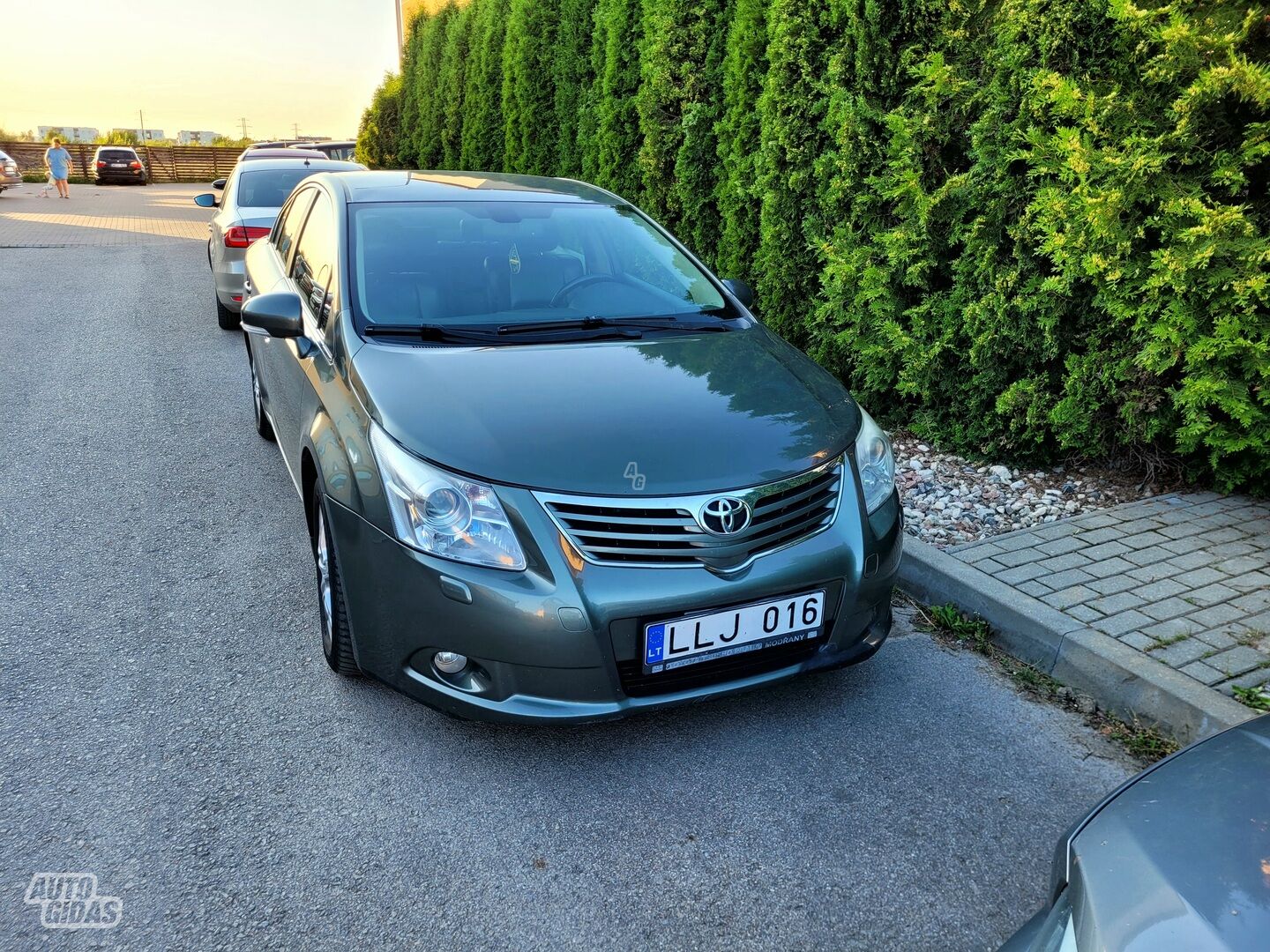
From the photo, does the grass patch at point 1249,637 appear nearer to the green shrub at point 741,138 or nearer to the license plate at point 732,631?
the license plate at point 732,631

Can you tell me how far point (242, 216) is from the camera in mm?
7941

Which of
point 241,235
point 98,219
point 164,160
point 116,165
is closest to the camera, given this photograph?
point 241,235

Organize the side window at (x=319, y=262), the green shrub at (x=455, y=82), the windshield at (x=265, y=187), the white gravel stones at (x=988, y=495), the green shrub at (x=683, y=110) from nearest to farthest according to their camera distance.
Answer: the side window at (x=319, y=262) → the white gravel stones at (x=988, y=495) → the green shrub at (x=683, y=110) → the windshield at (x=265, y=187) → the green shrub at (x=455, y=82)

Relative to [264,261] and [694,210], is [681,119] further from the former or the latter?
[264,261]

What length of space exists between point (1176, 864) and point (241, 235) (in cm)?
804

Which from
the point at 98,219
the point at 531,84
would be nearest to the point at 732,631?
the point at 531,84

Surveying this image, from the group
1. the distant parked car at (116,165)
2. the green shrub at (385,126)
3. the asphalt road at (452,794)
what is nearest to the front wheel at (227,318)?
the asphalt road at (452,794)

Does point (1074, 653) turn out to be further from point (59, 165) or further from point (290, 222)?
point (59, 165)

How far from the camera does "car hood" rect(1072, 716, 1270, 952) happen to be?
1.25m

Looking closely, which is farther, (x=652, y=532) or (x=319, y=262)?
(x=319, y=262)

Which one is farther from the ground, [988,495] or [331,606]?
[331,606]

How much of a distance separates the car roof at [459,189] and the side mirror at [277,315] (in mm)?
577

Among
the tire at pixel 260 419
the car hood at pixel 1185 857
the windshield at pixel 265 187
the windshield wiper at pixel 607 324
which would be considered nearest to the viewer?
the car hood at pixel 1185 857

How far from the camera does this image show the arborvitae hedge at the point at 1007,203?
387cm
